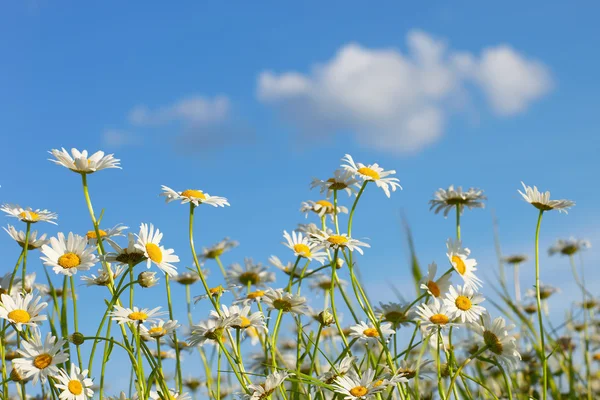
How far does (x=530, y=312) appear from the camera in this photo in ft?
17.6

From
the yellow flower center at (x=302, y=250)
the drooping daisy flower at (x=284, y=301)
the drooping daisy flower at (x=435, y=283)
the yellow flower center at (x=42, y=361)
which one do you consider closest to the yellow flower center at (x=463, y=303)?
the drooping daisy flower at (x=435, y=283)

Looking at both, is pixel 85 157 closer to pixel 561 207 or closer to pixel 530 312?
pixel 561 207

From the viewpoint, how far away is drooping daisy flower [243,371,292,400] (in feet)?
7.27

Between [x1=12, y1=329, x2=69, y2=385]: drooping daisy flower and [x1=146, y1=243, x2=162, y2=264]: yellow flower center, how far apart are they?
38 centimetres

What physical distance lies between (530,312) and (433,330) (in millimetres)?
3205

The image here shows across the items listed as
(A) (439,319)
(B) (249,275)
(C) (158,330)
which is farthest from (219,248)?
(A) (439,319)

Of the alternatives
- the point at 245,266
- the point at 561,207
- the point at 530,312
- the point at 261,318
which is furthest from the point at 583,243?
the point at 261,318

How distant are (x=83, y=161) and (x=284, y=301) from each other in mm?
894

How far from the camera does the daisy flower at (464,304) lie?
2.40 metres

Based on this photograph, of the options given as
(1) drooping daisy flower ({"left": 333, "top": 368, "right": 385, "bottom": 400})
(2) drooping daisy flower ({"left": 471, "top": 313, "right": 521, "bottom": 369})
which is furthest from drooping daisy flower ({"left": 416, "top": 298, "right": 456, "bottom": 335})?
(1) drooping daisy flower ({"left": 333, "top": 368, "right": 385, "bottom": 400})

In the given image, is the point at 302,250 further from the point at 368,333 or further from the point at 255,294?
the point at 368,333

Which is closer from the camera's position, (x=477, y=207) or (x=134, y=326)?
(x=134, y=326)

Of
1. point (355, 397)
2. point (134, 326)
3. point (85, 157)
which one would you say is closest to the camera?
point (355, 397)

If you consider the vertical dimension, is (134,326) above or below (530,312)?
below
